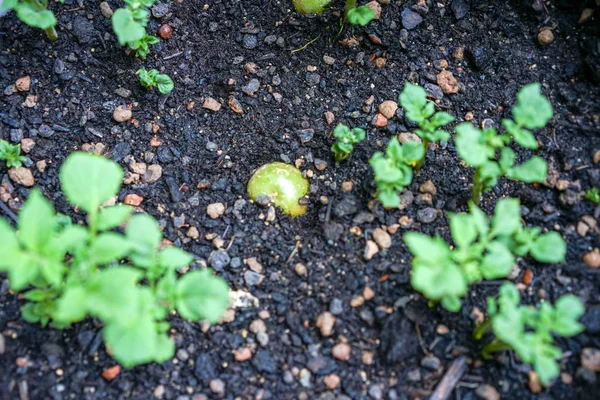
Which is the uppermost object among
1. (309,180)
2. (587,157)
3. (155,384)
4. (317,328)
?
(587,157)

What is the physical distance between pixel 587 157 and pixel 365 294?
0.97 meters

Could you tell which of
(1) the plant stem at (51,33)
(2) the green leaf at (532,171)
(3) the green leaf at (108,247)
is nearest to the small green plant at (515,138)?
(2) the green leaf at (532,171)

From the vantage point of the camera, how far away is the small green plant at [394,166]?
1839 mm

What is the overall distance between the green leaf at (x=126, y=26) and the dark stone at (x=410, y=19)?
107 cm

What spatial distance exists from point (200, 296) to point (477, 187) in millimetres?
1006

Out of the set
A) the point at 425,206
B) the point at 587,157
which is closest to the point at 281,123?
the point at 425,206

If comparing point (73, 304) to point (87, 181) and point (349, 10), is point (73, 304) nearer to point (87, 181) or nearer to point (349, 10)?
point (87, 181)

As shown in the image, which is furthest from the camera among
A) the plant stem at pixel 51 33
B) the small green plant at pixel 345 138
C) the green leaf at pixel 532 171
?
the plant stem at pixel 51 33

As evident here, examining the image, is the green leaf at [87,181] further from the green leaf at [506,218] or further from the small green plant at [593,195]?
the small green plant at [593,195]

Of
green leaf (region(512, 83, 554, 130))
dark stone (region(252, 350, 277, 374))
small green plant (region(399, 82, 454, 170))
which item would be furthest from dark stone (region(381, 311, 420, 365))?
green leaf (region(512, 83, 554, 130))

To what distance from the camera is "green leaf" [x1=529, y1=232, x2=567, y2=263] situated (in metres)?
1.67

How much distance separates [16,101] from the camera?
2.23 meters

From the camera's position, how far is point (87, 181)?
1568mm

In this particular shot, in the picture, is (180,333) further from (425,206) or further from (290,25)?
(290,25)
